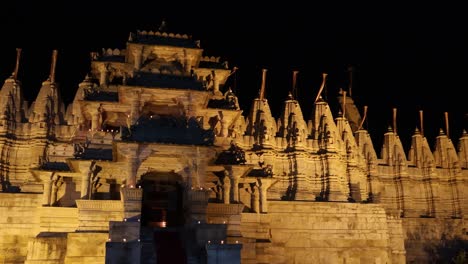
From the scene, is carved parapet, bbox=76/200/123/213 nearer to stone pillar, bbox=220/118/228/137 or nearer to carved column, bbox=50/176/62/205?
carved column, bbox=50/176/62/205

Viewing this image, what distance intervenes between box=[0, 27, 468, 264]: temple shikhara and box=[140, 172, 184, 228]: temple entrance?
71 mm

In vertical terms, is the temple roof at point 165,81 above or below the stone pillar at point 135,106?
above

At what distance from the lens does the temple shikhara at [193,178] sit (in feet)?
74.2

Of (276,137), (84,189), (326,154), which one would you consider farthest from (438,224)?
(84,189)

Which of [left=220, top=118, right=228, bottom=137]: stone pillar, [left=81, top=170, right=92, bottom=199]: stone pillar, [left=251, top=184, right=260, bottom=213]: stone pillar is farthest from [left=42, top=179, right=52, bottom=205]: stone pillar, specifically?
[left=251, top=184, right=260, bottom=213]: stone pillar

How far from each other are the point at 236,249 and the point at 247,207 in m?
8.42

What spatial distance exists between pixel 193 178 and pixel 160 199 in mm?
4704

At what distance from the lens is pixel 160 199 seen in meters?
27.2

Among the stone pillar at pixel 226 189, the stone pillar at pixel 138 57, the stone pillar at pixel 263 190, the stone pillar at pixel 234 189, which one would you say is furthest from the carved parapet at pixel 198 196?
the stone pillar at pixel 138 57

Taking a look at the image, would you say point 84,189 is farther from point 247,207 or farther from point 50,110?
point 50,110

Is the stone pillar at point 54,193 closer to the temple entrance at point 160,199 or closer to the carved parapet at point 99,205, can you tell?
the carved parapet at point 99,205

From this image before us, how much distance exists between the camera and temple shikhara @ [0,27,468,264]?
22625mm

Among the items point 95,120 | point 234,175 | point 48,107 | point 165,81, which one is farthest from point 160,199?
point 48,107

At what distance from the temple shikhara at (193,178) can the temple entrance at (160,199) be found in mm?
71
